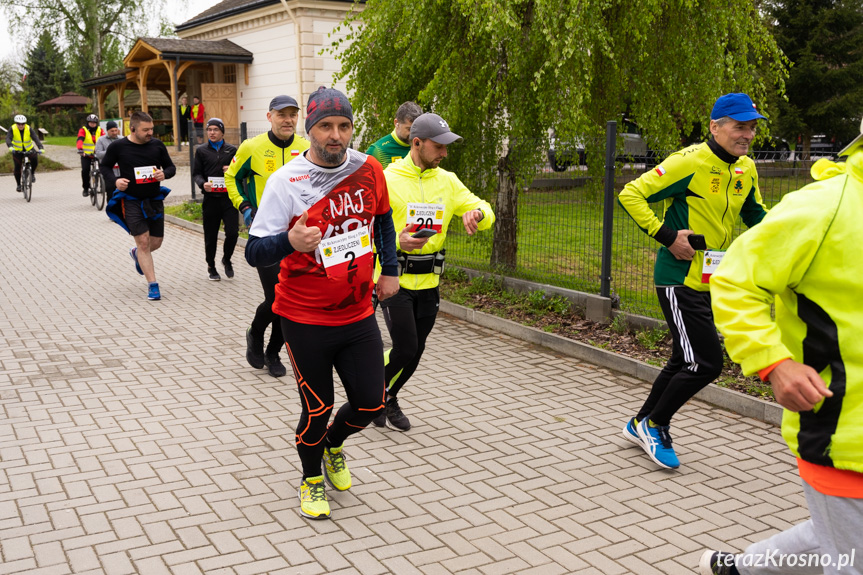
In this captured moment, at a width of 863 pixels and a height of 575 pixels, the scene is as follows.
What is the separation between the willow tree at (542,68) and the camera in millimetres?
8695

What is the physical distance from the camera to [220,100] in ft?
98.9

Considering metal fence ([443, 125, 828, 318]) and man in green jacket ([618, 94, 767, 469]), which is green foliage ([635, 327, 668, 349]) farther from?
man in green jacket ([618, 94, 767, 469])

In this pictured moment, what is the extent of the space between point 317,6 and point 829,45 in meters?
15.2

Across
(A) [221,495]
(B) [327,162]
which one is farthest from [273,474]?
(B) [327,162]

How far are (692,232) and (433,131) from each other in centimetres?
169

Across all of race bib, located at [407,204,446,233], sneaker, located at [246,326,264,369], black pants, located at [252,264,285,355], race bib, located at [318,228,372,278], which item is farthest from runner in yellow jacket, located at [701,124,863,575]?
sneaker, located at [246,326,264,369]

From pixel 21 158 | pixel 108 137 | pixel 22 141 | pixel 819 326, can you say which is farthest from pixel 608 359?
pixel 21 158

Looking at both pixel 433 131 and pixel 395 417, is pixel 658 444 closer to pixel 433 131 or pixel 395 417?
pixel 395 417

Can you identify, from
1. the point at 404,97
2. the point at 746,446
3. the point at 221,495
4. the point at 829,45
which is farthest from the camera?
the point at 829,45

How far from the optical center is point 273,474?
4984 mm

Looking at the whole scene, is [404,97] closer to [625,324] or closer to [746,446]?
[625,324]

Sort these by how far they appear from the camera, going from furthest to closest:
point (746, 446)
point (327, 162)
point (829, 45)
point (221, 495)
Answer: point (829, 45), point (746, 446), point (221, 495), point (327, 162)

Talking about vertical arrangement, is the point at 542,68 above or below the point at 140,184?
above

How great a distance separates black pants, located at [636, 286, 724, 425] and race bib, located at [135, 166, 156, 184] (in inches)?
261
